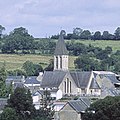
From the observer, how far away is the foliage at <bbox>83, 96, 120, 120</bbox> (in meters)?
64.5

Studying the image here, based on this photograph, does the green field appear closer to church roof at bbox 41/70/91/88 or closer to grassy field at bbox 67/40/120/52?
grassy field at bbox 67/40/120/52

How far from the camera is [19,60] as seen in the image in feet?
463

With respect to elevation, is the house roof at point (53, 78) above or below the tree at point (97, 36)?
below

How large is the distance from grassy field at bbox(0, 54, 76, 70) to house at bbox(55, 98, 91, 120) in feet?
205

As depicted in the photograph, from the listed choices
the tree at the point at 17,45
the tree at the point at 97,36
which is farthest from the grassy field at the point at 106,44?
the tree at the point at 17,45

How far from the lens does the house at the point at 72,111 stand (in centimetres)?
7012

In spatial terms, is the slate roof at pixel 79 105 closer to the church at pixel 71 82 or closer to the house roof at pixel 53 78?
the church at pixel 71 82

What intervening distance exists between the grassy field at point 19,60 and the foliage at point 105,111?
68.4m

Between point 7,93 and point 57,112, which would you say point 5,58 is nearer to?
point 7,93

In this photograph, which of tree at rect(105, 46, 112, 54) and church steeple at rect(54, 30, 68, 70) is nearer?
church steeple at rect(54, 30, 68, 70)

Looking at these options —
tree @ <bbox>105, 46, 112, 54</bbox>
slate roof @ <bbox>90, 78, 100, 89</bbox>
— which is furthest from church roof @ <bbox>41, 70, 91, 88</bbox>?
tree @ <bbox>105, 46, 112, 54</bbox>

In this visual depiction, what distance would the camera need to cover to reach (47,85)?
93625 millimetres

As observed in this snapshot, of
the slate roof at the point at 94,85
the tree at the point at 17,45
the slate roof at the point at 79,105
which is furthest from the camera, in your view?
the tree at the point at 17,45

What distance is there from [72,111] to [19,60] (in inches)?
2807
